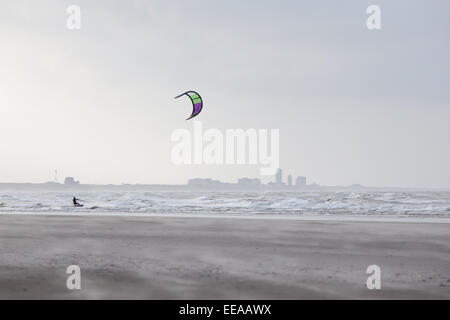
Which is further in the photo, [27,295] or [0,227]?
[0,227]

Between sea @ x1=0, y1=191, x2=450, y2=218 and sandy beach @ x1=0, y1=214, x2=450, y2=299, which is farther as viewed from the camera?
sea @ x1=0, y1=191, x2=450, y2=218

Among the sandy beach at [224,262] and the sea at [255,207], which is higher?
the sandy beach at [224,262]

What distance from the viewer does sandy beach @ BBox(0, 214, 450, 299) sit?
223 inches

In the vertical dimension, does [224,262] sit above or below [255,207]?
above

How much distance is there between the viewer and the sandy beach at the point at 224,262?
566 cm

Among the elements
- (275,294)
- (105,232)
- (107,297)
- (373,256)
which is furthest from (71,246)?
(373,256)

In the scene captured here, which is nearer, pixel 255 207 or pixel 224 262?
pixel 224 262

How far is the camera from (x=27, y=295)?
5.36m

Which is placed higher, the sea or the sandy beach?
the sandy beach

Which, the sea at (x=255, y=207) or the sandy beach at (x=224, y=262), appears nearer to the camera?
the sandy beach at (x=224, y=262)

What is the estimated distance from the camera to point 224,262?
7.95m
